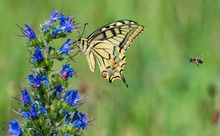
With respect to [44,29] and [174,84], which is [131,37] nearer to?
[44,29]

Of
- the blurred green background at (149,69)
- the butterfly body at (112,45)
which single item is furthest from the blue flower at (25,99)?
the blurred green background at (149,69)

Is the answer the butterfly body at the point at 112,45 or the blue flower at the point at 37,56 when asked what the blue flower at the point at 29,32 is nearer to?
the blue flower at the point at 37,56

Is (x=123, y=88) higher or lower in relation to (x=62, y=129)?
higher

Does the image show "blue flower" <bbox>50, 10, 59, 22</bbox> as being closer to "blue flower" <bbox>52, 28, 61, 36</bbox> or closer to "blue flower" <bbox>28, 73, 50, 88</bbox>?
"blue flower" <bbox>52, 28, 61, 36</bbox>

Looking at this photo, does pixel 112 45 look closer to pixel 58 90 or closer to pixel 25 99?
pixel 58 90

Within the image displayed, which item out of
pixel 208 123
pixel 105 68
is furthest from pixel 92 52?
pixel 208 123
